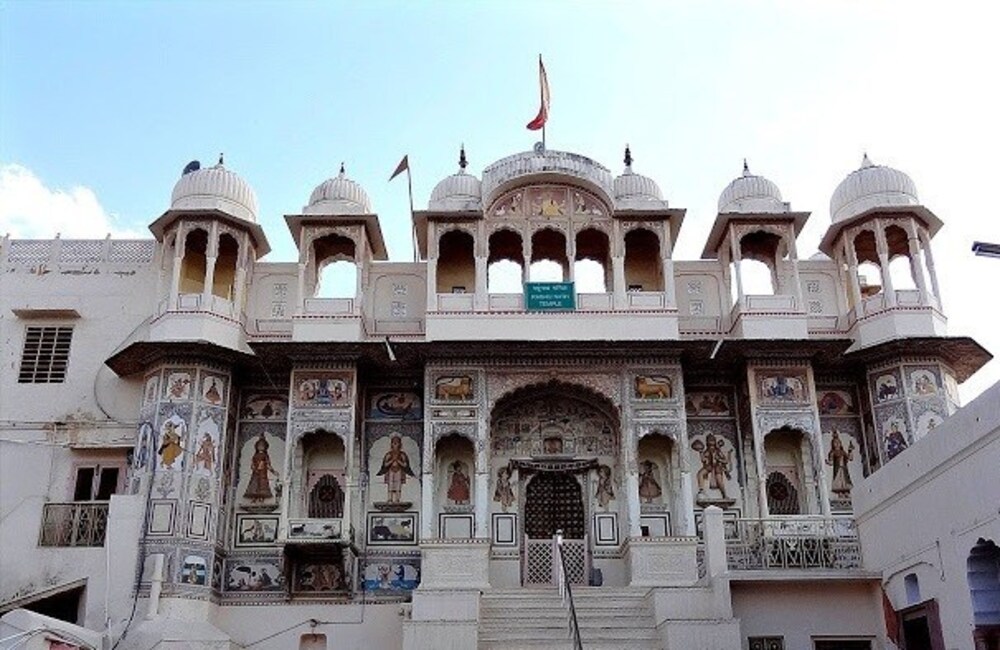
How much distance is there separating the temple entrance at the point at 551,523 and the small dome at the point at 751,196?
21.9 ft

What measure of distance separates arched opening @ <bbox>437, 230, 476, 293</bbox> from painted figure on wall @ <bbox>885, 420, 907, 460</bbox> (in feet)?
28.9

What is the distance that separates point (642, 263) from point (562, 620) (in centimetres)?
917

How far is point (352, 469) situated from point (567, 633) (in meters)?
6.09

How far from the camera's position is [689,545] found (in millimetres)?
17156

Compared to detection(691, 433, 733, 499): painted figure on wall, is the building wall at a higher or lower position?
lower

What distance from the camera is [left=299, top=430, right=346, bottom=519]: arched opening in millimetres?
19656

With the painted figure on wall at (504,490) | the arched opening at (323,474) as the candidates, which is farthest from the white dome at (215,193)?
the painted figure on wall at (504,490)

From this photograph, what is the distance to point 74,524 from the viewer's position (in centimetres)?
1880

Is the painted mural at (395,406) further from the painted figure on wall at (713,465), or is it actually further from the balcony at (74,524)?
the painted figure on wall at (713,465)

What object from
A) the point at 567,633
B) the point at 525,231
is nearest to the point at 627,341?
the point at 525,231

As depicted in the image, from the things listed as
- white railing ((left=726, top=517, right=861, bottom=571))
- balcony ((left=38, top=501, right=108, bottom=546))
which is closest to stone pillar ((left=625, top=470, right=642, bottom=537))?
Answer: white railing ((left=726, top=517, right=861, bottom=571))

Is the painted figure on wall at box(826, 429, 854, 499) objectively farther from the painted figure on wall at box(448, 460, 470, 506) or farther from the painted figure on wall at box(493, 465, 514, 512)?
the painted figure on wall at box(448, 460, 470, 506)

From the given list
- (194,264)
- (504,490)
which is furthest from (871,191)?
(194,264)

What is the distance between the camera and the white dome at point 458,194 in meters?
21.3
